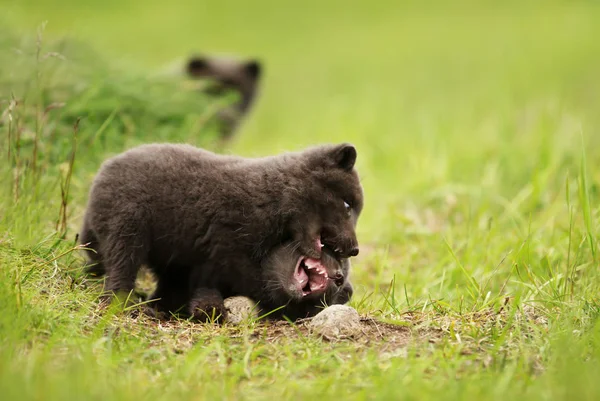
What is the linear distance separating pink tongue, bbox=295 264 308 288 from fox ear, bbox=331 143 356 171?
0.72m

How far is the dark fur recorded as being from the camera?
4.47 metres

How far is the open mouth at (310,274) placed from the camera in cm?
453

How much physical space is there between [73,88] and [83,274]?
300 cm

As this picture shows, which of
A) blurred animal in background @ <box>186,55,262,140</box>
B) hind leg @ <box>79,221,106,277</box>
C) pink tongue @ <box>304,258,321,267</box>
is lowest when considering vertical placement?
hind leg @ <box>79,221,106,277</box>

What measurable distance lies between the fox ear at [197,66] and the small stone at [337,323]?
6.37 metres

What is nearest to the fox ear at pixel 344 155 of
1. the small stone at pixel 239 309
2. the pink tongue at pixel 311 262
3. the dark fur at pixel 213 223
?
the dark fur at pixel 213 223

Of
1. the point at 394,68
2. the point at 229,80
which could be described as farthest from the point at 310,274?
the point at 394,68

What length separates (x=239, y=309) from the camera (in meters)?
4.41

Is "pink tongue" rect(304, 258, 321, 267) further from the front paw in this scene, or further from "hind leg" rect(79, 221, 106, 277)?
"hind leg" rect(79, 221, 106, 277)

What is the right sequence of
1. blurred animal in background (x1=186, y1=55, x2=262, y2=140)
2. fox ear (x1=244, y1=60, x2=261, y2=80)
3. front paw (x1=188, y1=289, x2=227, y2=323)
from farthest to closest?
fox ear (x1=244, y1=60, x2=261, y2=80), blurred animal in background (x1=186, y1=55, x2=262, y2=140), front paw (x1=188, y1=289, x2=227, y2=323)

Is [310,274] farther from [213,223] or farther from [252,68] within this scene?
[252,68]

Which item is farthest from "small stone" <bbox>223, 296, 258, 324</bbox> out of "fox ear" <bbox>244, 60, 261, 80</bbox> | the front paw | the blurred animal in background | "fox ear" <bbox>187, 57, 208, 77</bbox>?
"fox ear" <bbox>244, 60, 261, 80</bbox>

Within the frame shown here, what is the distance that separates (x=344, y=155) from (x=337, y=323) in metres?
1.31

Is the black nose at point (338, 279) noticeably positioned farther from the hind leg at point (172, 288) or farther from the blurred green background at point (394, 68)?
the blurred green background at point (394, 68)
